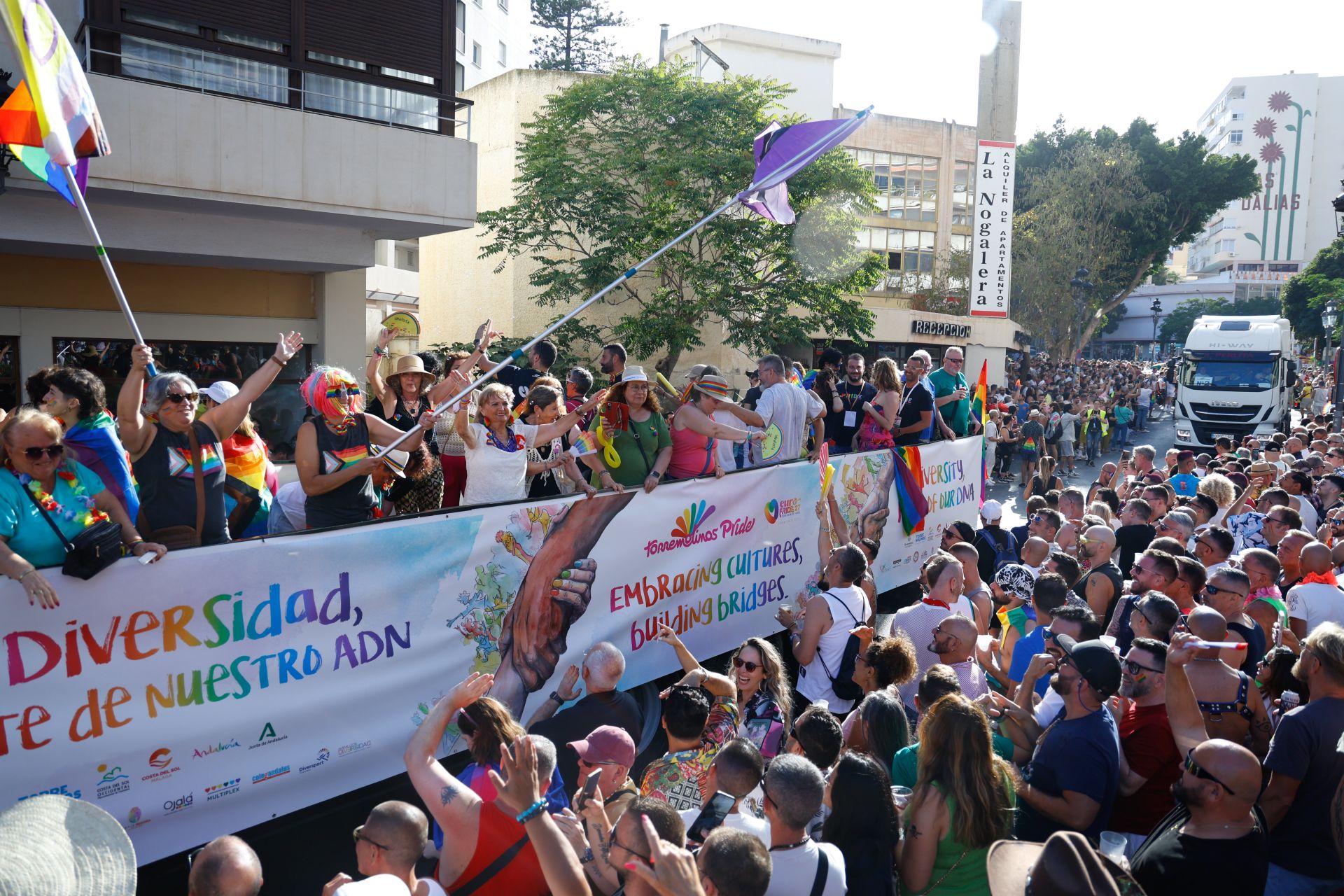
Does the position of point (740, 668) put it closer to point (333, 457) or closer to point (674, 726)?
point (674, 726)

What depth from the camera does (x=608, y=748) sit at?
4.04 m

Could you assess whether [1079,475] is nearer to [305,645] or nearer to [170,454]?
[305,645]

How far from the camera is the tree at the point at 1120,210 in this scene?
153 ft

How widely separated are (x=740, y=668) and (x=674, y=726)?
653mm

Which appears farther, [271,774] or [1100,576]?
[1100,576]

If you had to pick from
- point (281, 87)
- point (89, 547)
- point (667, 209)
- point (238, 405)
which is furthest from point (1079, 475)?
point (89, 547)

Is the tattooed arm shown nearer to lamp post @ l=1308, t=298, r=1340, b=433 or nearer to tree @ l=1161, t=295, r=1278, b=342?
lamp post @ l=1308, t=298, r=1340, b=433

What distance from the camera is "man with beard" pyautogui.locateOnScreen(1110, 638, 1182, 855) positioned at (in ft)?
A: 14.5

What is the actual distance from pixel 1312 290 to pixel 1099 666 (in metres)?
61.3

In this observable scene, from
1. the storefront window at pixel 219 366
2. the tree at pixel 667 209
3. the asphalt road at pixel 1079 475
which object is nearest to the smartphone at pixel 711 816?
the storefront window at pixel 219 366

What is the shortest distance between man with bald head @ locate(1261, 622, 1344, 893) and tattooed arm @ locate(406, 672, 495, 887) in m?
3.08

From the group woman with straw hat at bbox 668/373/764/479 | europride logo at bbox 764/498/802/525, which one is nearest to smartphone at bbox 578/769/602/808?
woman with straw hat at bbox 668/373/764/479

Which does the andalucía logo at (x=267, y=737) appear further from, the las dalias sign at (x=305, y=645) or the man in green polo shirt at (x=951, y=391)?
the man in green polo shirt at (x=951, y=391)

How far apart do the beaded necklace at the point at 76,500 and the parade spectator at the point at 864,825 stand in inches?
124
